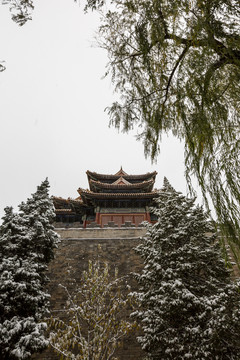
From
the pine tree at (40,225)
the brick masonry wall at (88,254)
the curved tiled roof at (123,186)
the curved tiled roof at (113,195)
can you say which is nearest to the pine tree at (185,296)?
the brick masonry wall at (88,254)

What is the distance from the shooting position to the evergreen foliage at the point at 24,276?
4.82 metres

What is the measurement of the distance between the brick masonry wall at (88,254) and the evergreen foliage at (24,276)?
2.06 metres

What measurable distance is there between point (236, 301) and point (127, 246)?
5716 mm

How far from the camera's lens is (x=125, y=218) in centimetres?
1416

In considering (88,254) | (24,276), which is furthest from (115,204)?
(24,276)

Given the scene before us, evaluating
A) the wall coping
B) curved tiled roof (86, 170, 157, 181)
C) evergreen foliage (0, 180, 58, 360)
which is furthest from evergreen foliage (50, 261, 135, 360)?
curved tiled roof (86, 170, 157, 181)

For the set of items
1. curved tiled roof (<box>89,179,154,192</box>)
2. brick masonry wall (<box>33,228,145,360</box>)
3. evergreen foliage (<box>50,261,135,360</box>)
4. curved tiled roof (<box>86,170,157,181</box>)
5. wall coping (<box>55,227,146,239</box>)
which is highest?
curved tiled roof (<box>86,170,157,181</box>)

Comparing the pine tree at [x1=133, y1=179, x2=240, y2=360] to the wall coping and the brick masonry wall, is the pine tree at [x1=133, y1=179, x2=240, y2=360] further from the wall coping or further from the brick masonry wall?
the wall coping

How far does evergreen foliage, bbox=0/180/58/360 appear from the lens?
4820 millimetres

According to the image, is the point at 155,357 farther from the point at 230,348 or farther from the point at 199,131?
the point at 199,131

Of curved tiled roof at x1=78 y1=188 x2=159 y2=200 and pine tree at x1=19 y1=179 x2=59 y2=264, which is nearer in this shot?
pine tree at x1=19 y1=179 x2=59 y2=264

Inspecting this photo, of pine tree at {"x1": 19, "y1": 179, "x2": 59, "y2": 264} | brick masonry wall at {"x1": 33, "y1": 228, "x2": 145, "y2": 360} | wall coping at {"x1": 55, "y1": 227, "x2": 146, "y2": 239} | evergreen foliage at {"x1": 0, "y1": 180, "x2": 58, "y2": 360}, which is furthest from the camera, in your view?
wall coping at {"x1": 55, "y1": 227, "x2": 146, "y2": 239}

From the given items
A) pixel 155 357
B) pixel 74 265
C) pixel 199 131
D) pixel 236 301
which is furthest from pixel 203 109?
pixel 74 265

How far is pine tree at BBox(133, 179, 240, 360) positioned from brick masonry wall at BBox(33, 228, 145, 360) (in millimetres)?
1821
